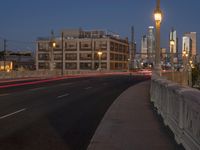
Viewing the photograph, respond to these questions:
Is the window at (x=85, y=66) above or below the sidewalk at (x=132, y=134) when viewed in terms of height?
above

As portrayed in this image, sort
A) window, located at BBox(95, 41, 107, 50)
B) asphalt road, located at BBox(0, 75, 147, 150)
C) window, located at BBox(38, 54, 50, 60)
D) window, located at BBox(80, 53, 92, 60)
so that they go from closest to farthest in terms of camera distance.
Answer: asphalt road, located at BBox(0, 75, 147, 150)
window, located at BBox(95, 41, 107, 50)
window, located at BBox(80, 53, 92, 60)
window, located at BBox(38, 54, 50, 60)

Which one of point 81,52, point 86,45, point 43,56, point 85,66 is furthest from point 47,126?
point 43,56

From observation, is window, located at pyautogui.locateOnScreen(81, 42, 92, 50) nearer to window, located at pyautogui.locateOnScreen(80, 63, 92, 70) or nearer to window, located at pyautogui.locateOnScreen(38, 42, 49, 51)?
window, located at pyautogui.locateOnScreen(80, 63, 92, 70)

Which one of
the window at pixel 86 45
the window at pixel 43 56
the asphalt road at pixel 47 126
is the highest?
the window at pixel 86 45

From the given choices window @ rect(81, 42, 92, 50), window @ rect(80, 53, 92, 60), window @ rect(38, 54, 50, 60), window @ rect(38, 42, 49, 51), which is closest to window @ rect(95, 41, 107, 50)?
window @ rect(81, 42, 92, 50)

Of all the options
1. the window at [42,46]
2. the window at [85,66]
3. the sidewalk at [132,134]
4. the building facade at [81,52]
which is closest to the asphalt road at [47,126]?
the sidewalk at [132,134]

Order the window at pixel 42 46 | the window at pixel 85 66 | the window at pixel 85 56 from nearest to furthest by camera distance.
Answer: the window at pixel 85 56, the window at pixel 85 66, the window at pixel 42 46

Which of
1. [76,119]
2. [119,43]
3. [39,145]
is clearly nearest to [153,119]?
[76,119]

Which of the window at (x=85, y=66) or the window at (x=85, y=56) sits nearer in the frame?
the window at (x=85, y=56)

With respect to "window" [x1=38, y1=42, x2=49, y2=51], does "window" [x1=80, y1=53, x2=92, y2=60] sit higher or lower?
lower

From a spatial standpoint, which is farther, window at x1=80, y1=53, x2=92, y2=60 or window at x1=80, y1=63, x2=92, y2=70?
window at x1=80, y1=63, x2=92, y2=70

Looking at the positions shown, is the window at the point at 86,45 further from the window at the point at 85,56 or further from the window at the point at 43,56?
the window at the point at 43,56

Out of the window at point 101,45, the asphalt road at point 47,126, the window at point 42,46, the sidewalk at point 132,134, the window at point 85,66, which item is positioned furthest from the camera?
the window at point 42,46

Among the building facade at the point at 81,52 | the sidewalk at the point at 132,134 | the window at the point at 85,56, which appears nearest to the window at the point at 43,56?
the building facade at the point at 81,52
